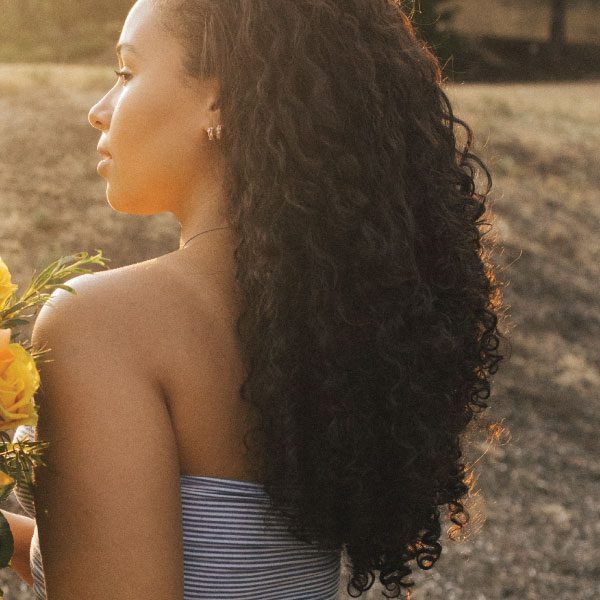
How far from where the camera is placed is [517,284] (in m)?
9.47

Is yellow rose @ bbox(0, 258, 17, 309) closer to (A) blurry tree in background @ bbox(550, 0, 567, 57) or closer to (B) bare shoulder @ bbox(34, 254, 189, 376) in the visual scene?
(B) bare shoulder @ bbox(34, 254, 189, 376)

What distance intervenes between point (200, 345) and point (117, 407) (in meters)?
0.18

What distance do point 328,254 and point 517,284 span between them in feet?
26.9

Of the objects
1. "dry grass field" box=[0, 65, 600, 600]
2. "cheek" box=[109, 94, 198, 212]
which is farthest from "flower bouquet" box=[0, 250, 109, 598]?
"dry grass field" box=[0, 65, 600, 600]

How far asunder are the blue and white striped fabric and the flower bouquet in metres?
0.15

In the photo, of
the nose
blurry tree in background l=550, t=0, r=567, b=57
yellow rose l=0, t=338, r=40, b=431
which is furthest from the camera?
blurry tree in background l=550, t=0, r=567, b=57

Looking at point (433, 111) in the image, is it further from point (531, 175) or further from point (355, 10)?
point (531, 175)

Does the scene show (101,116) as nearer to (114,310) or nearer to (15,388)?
(114,310)

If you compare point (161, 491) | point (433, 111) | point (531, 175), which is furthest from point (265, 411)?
point (531, 175)

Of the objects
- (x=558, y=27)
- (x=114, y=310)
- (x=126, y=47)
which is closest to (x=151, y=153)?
(x=126, y=47)

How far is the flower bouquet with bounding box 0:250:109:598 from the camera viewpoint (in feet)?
4.14

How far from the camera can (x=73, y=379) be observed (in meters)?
1.40

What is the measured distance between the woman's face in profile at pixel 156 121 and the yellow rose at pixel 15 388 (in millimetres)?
466

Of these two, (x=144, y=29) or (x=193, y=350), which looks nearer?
(x=193, y=350)
